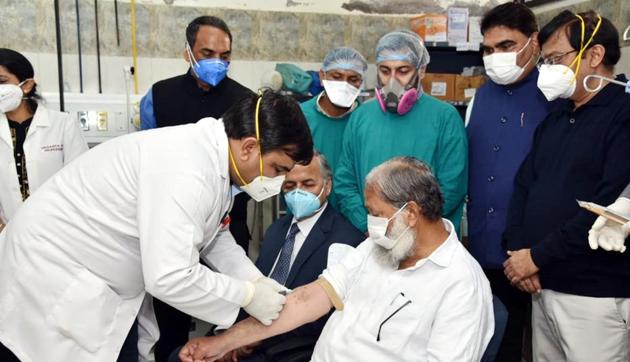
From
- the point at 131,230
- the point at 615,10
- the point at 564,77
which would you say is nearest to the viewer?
the point at 131,230

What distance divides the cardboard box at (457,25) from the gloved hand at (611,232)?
9.31ft

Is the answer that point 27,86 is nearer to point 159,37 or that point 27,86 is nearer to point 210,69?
point 210,69

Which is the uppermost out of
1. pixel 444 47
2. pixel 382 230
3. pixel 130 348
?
pixel 444 47

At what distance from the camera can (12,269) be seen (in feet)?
5.11

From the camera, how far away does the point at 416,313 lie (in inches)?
65.7

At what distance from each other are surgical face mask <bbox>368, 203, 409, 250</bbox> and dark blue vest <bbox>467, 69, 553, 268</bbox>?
0.73m

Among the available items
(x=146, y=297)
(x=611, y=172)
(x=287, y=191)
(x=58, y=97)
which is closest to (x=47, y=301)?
(x=146, y=297)

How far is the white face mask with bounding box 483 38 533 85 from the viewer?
230cm

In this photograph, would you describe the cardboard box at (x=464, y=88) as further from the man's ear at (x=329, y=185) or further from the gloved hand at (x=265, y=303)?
the gloved hand at (x=265, y=303)

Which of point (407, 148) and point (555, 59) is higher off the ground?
point (555, 59)

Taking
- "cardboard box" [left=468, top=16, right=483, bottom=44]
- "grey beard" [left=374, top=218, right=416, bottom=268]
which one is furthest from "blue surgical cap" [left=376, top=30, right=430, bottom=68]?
"cardboard box" [left=468, top=16, right=483, bottom=44]

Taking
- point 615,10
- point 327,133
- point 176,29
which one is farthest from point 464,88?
point 176,29

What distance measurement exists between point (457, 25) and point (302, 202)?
8.83 feet

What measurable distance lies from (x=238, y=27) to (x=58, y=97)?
55.3 inches
